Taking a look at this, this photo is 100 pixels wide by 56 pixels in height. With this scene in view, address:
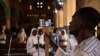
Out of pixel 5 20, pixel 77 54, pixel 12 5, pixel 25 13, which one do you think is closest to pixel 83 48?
pixel 77 54

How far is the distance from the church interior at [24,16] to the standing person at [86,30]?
11.3 metres

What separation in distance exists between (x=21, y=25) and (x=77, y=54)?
23.6m

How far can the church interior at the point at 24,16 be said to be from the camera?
16953 millimetres

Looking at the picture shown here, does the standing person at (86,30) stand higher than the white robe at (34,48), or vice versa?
the standing person at (86,30)

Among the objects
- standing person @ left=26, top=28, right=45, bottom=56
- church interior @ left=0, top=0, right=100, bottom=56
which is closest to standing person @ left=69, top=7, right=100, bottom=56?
standing person @ left=26, top=28, right=45, bottom=56

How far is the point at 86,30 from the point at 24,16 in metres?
26.6

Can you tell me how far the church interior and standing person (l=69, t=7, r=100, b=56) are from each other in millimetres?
11257

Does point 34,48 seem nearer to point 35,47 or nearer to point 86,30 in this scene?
point 35,47

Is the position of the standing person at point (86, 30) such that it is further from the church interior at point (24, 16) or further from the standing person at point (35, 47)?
the church interior at point (24, 16)

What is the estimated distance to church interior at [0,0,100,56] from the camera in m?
17.0

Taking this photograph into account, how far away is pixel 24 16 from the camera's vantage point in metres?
29.1

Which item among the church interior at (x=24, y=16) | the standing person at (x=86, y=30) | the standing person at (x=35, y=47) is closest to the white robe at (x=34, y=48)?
the standing person at (x=35, y=47)

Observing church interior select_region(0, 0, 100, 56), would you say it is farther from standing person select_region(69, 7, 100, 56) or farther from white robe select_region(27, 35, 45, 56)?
standing person select_region(69, 7, 100, 56)

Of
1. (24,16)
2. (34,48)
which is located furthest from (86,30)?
(24,16)
